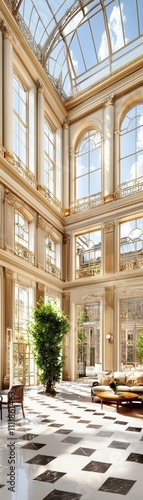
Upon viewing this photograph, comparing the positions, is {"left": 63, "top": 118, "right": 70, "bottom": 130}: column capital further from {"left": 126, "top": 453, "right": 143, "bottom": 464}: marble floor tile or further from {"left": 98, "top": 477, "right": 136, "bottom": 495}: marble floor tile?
{"left": 98, "top": 477, "right": 136, "bottom": 495}: marble floor tile

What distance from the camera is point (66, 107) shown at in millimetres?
17438

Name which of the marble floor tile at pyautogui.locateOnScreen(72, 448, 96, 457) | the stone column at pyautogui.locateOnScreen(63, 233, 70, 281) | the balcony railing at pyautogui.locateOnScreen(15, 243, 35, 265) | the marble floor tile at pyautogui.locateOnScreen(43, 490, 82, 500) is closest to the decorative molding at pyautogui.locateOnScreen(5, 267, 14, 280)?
the balcony railing at pyautogui.locateOnScreen(15, 243, 35, 265)

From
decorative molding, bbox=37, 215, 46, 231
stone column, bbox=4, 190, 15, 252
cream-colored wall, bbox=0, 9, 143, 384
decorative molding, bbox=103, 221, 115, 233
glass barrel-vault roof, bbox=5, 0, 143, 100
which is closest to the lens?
stone column, bbox=4, 190, 15, 252

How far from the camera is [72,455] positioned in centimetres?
519

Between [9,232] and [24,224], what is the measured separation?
1.90m

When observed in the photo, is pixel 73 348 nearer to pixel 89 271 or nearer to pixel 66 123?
→ pixel 89 271

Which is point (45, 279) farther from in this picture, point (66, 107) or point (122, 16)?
point (122, 16)

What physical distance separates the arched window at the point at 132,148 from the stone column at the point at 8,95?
4.84 metres

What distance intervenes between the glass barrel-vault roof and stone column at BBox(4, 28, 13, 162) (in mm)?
1765

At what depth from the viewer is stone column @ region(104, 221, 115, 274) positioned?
49.2 feet

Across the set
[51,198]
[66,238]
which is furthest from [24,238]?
[66,238]

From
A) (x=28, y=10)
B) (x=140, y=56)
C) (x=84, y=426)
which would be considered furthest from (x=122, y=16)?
(x=84, y=426)

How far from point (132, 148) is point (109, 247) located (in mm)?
3825

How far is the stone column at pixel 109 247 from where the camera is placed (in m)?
15.0
